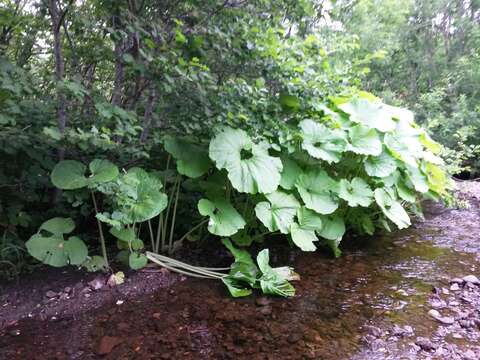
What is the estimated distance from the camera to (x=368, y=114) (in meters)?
2.84

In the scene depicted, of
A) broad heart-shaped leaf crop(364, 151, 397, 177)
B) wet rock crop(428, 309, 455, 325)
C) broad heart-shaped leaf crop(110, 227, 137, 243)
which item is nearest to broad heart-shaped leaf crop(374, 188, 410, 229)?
broad heart-shaped leaf crop(364, 151, 397, 177)

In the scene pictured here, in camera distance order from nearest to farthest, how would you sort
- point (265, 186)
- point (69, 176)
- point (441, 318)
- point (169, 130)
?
point (441, 318) → point (69, 176) → point (265, 186) → point (169, 130)

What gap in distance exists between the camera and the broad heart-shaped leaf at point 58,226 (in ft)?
6.28

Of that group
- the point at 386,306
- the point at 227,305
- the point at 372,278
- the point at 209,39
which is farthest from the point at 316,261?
the point at 209,39

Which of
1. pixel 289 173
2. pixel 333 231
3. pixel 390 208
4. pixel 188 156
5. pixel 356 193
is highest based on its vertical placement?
pixel 188 156

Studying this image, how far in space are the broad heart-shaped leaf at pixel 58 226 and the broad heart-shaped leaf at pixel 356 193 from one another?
176 centimetres

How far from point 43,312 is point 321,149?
197cm

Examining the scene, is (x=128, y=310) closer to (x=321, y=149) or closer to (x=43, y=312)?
(x=43, y=312)

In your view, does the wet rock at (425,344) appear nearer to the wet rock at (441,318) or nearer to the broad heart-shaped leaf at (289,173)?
the wet rock at (441,318)

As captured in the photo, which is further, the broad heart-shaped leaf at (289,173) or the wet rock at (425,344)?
the broad heart-shaped leaf at (289,173)

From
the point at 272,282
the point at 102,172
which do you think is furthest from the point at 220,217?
the point at 102,172

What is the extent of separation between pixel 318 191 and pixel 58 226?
65.9 inches

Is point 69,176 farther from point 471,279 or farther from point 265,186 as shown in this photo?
point 471,279

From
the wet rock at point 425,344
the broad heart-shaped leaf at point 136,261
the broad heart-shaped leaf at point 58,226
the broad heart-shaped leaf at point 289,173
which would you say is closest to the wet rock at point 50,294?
the broad heart-shaped leaf at point 58,226
